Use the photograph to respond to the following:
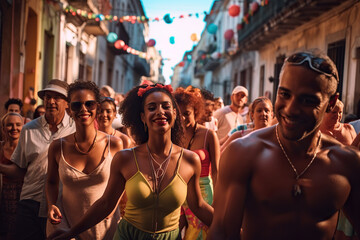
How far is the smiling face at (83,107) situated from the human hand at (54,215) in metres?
0.80

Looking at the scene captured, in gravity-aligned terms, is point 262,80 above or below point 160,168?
above

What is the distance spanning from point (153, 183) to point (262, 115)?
333 cm

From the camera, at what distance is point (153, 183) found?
3.50 metres

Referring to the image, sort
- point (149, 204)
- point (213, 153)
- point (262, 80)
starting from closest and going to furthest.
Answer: point (149, 204) → point (213, 153) → point (262, 80)

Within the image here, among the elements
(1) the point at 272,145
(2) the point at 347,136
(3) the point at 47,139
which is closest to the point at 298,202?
(1) the point at 272,145

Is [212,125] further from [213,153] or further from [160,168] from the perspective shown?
[160,168]

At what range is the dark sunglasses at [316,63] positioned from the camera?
7.55ft

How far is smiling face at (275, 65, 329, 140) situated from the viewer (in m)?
2.26

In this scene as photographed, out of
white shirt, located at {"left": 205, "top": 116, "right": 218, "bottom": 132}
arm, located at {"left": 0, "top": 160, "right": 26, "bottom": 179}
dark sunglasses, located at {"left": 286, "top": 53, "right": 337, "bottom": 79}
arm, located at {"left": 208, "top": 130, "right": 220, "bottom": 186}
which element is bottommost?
arm, located at {"left": 0, "top": 160, "right": 26, "bottom": 179}

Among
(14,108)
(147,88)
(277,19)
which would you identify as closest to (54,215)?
(147,88)

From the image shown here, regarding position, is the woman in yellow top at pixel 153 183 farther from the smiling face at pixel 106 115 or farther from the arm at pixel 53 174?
the smiling face at pixel 106 115

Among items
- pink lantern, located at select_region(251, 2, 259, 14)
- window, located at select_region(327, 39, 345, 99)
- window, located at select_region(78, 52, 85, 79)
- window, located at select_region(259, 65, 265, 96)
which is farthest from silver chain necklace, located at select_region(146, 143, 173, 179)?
window, located at select_region(259, 65, 265, 96)

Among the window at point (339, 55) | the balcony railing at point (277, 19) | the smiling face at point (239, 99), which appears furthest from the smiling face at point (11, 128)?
the balcony railing at point (277, 19)

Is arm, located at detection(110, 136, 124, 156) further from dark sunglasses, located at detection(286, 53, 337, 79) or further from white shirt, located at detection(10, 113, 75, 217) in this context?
dark sunglasses, located at detection(286, 53, 337, 79)
